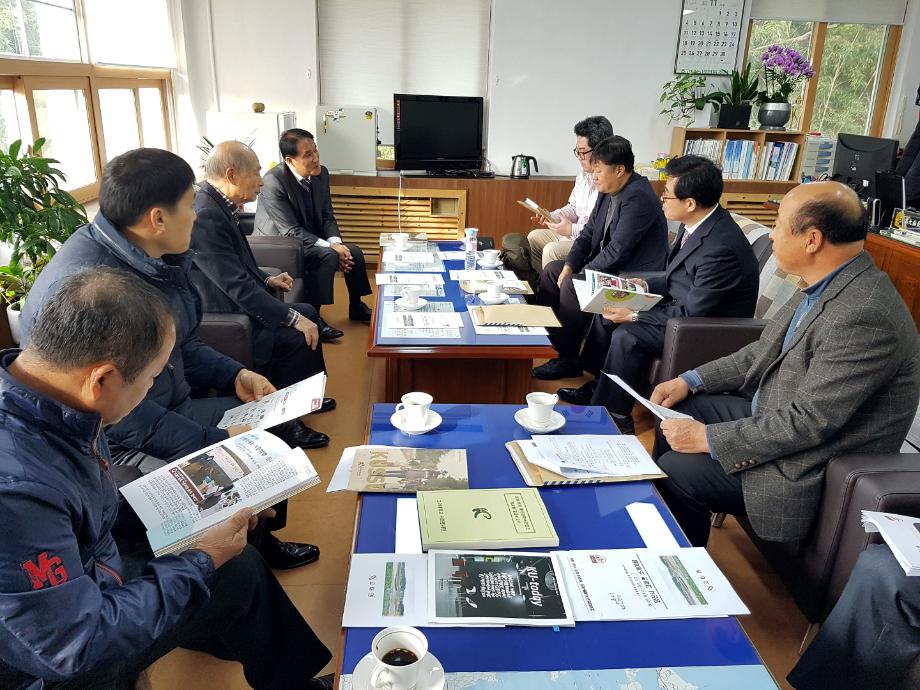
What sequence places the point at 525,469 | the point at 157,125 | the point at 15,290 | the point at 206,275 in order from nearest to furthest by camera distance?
the point at 525,469 < the point at 206,275 < the point at 15,290 < the point at 157,125

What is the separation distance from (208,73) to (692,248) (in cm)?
389

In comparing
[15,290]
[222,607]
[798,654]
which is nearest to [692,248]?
[798,654]

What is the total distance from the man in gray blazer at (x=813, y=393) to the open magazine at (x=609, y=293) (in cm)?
81

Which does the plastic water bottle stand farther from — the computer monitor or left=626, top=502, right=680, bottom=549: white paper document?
the computer monitor

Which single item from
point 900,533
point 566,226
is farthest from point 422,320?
point 566,226

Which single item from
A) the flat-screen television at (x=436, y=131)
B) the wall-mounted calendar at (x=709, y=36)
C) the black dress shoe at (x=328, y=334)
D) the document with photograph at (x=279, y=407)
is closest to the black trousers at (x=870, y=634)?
the document with photograph at (x=279, y=407)

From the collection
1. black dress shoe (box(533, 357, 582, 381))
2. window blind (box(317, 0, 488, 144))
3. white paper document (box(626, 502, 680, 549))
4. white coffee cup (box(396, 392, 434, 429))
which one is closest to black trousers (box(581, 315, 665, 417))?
black dress shoe (box(533, 357, 582, 381))

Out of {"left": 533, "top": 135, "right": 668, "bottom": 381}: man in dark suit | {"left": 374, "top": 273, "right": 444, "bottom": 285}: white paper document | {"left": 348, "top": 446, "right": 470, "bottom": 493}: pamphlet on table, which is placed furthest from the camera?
{"left": 533, "top": 135, "right": 668, "bottom": 381}: man in dark suit

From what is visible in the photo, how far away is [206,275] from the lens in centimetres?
252

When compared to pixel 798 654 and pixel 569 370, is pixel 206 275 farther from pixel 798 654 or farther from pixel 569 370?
pixel 798 654

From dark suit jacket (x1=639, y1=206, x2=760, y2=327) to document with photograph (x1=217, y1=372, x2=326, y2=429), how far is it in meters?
1.56

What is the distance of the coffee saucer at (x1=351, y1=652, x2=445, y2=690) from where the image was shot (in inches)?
35.7

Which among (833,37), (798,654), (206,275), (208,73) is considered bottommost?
(798,654)

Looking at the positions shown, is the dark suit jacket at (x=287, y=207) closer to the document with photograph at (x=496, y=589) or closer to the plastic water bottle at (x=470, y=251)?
the plastic water bottle at (x=470, y=251)
